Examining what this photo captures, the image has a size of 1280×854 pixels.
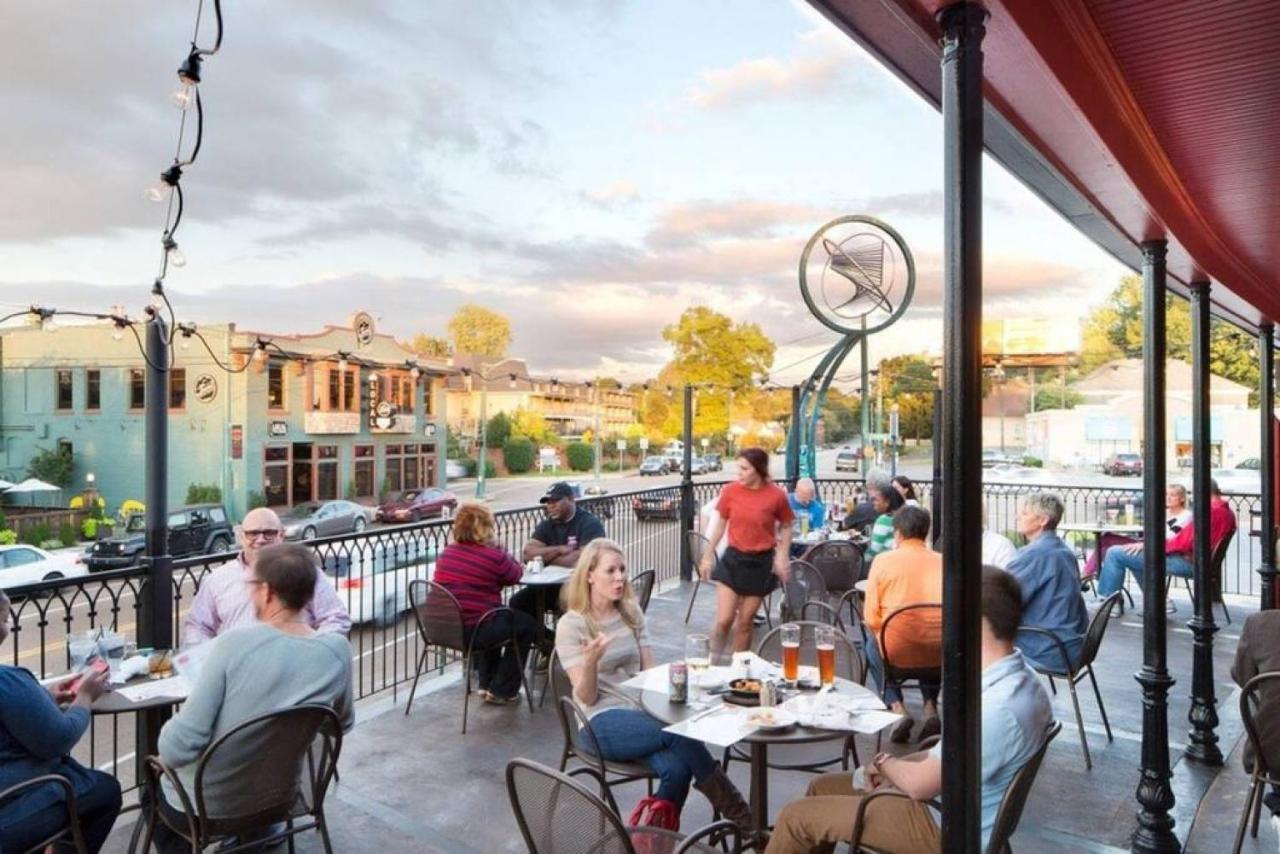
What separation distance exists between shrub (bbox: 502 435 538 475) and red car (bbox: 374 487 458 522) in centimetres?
1718

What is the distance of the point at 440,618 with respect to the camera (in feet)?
16.3

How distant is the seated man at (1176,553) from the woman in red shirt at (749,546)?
12.4ft

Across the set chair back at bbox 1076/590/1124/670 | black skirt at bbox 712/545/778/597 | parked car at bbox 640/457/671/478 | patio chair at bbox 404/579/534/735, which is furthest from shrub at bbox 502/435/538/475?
chair back at bbox 1076/590/1124/670

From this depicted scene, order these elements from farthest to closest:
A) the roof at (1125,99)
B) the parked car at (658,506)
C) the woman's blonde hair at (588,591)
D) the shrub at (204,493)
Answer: the shrub at (204,493)
the parked car at (658,506)
the woman's blonde hair at (588,591)
the roof at (1125,99)

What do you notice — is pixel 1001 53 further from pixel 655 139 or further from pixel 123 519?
pixel 123 519

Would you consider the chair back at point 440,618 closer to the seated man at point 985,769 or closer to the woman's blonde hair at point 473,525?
the woman's blonde hair at point 473,525

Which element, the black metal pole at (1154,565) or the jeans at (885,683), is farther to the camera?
the jeans at (885,683)

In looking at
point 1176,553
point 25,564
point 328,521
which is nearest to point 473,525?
point 1176,553

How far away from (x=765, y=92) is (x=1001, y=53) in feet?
34.3

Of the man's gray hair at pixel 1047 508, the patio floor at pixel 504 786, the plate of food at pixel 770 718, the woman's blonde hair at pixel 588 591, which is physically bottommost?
the patio floor at pixel 504 786

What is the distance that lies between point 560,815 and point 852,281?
38.6 feet

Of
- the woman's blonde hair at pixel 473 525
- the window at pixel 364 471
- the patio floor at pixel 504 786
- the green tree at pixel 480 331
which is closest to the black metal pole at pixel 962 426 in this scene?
the patio floor at pixel 504 786

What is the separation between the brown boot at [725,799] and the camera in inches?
124

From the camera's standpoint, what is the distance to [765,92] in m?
11.5
